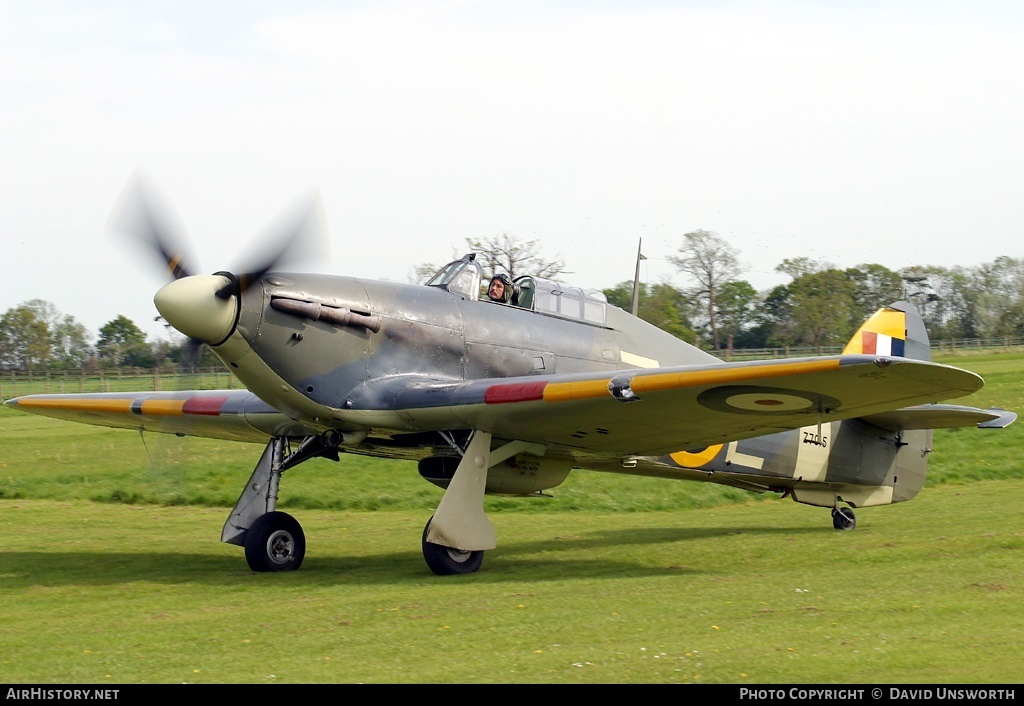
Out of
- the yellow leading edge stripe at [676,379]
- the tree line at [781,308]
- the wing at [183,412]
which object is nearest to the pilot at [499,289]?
the yellow leading edge stripe at [676,379]

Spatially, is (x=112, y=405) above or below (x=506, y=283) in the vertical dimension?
below

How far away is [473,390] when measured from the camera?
33.3 feet

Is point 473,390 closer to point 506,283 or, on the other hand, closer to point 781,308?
point 506,283

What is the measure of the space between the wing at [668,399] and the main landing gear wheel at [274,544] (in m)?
1.68

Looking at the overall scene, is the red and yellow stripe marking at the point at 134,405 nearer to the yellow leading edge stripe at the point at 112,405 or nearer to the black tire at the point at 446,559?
the yellow leading edge stripe at the point at 112,405

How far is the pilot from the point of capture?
11500mm

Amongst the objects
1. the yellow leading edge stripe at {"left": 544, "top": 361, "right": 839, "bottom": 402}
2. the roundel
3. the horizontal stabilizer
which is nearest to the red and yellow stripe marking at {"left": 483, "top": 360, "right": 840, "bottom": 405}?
the yellow leading edge stripe at {"left": 544, "top": 361, "right": 839, "bottom": 402}

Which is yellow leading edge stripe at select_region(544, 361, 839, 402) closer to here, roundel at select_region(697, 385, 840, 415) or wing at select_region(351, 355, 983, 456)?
wing at select_region(351, 355, 983, 456)

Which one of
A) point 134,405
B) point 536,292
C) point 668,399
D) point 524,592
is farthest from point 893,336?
point 134,405

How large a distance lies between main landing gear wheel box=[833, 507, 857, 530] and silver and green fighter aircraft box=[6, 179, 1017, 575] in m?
1.74

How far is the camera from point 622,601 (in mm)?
8578

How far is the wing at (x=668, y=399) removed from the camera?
887 centimetres

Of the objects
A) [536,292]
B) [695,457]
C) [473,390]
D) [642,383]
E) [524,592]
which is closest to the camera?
[524,592]

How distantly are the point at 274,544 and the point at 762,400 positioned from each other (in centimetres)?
508
